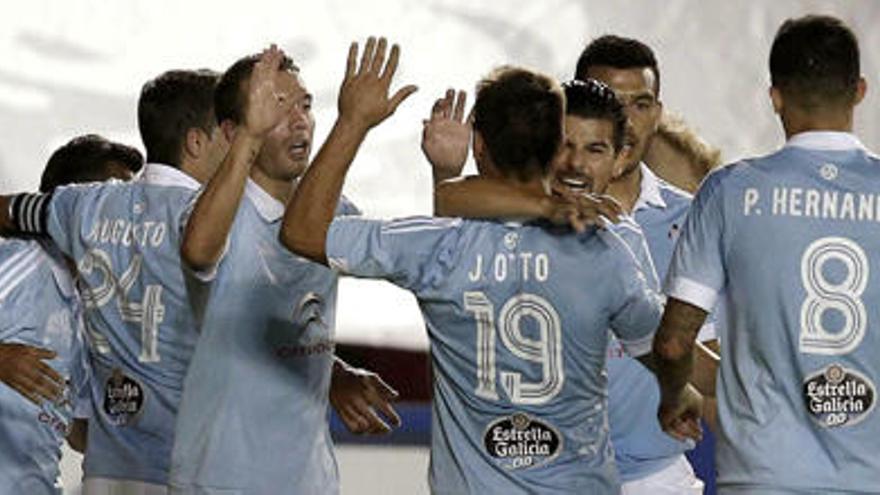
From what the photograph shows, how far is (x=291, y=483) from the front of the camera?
5242mm

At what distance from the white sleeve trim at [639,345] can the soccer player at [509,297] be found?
0.24 ft

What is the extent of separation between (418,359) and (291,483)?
298 cm

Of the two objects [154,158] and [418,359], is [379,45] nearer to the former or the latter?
[154,158]

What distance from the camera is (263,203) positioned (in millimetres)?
5254

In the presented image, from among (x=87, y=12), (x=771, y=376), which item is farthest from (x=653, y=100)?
(x=87, y=12)

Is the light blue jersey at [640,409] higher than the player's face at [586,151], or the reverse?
the player's face at [586,151]

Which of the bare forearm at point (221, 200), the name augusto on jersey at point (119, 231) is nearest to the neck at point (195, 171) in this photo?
the name augusto on jersey at point (119, 231)

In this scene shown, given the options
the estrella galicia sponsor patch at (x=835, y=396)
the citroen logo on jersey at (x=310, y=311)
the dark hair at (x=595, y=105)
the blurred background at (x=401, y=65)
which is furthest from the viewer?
the blurred background at (x=401, y=65)

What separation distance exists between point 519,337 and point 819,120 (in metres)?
0.69

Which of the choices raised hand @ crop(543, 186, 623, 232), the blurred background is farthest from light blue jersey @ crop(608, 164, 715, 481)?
the blurred background

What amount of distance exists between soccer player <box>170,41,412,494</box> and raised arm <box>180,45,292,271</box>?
8.6 inches

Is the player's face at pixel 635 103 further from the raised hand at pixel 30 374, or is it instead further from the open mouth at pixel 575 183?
the raised hand at pixel 30 374

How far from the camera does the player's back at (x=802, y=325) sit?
4.58m

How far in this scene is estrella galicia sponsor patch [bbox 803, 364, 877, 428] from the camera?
15.0 feet
